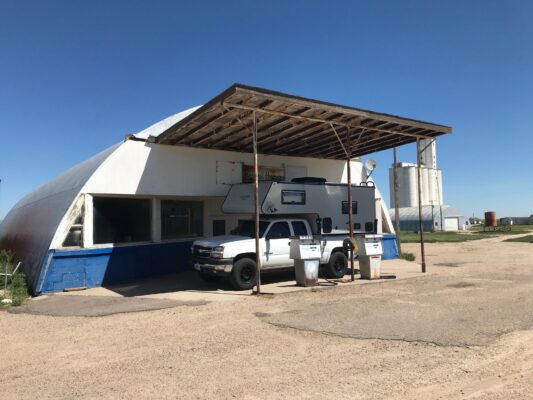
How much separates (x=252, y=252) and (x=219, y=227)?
5689 mm

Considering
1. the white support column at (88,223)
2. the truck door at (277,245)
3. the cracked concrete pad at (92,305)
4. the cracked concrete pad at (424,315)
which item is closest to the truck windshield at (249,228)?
the truck door at (277,245)

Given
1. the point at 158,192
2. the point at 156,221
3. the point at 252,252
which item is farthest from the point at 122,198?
the point at 252,252

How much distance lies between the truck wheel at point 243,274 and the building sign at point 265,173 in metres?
5.85

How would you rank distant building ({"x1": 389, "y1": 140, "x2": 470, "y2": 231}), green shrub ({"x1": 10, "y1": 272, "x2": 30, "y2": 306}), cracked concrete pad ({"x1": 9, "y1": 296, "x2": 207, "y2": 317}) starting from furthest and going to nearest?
1. distant building ({"x1": 389, "y1": 140, "x2": 470, "y2": 231})
2. green shrub ({"x1": 10, "y1": 272, "x2": 30, "y2": 306})
3. cracked concrete pad ({"x1": 9, "y1": 296, "x2": 207, "y2": 317})

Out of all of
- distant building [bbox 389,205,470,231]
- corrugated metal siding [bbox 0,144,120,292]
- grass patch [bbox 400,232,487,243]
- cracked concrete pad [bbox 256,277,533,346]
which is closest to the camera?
cracked concrete pad [bbox 256,277,533,346]

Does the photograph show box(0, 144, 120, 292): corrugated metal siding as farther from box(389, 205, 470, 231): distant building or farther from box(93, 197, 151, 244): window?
box(389, 205, 470, 231): distant building

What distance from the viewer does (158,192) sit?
1473cm

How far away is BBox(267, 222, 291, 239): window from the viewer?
40.0 ft

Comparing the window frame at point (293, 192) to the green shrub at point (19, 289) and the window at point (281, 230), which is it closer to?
the window at point (281, 230)

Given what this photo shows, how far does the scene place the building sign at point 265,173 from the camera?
56.1ft

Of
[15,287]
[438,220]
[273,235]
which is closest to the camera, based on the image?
[15,287]

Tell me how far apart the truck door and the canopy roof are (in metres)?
3.23

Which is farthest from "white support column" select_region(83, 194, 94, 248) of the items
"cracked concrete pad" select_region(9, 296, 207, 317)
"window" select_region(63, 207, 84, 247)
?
"cracked concrete pad" select_region(9, 296, 207, 317)

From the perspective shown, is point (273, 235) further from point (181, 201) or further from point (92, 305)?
point (181, 201)
